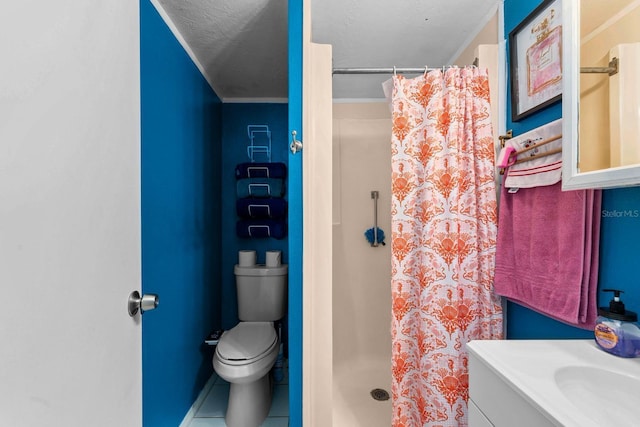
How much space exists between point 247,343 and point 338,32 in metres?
1.92

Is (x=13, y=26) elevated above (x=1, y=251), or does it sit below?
above

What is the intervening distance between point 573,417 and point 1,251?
1012 millimetres

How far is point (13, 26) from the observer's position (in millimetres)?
402

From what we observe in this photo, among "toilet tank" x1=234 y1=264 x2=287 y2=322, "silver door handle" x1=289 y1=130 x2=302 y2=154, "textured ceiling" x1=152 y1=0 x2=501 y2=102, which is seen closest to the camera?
"silver door handle" x1=289 y1=130 x2=302 y2=154

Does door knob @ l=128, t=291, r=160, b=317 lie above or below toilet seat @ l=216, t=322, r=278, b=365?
above

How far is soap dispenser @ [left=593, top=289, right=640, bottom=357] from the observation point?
757 mm

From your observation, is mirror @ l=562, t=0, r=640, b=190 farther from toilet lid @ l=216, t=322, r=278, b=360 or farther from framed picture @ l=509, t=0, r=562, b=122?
toilet lid @ l=216, t=322, r=278, b=360

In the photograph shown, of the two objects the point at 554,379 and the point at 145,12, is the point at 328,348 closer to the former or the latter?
the point at 554,379

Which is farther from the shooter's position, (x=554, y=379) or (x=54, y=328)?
(x=554, y=379)

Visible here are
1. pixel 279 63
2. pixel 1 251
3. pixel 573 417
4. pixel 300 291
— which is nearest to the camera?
pixel 1 251

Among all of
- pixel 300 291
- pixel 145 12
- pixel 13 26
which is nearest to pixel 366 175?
pixel 300 291

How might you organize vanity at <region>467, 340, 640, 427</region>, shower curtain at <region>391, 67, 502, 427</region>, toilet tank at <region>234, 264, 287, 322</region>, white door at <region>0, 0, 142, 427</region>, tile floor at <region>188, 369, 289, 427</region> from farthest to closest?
toilet tank at <region>234, 264, 287, 322</region> < tile floor at <region>188, 369, 289, 427</region> < shower curtain at <region>391, 67, 502, 427</region> < vanity at <region>467, 340, 640, 427</region> < white door at <region>0, 0, 142, 427</region>

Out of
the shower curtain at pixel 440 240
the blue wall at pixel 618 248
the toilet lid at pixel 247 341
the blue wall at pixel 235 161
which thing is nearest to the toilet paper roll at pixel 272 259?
the blue wall at pixel 235 161

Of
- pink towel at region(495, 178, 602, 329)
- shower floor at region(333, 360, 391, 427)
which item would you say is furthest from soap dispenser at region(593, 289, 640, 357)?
shower floor at region(333, 360, 391, 427)
